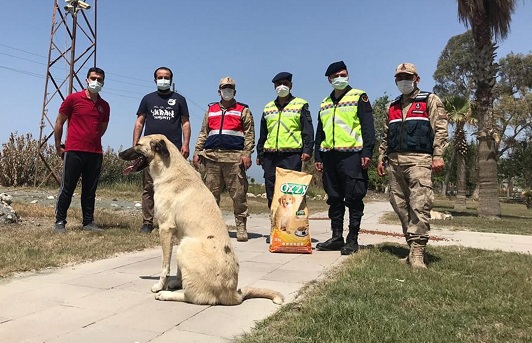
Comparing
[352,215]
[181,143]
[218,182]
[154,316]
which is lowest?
[154,316]

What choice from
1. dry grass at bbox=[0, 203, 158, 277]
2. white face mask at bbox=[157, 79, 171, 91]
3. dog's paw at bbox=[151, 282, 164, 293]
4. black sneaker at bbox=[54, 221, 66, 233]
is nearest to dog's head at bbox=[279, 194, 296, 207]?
dry grass at bbox=[0, 203, 158, 277]

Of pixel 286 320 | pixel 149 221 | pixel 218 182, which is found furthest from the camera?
pixel 149 221

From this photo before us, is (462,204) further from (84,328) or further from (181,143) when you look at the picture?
(84,328)

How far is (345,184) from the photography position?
5.77m

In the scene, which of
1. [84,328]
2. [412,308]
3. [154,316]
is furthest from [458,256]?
[84,328]

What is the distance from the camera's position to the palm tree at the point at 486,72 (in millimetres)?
15969

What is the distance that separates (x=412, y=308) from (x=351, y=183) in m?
2.53

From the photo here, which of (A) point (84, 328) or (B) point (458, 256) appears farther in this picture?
(B) point (458, 256)

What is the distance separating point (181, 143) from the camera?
7.03m

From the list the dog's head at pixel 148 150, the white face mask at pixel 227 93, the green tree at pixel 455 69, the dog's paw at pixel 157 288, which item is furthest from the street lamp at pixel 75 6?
the green tree at pixel 455 69

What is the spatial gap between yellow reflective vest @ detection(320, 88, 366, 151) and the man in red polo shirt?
3.90 meters

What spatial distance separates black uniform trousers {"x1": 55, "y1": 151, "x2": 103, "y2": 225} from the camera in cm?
663

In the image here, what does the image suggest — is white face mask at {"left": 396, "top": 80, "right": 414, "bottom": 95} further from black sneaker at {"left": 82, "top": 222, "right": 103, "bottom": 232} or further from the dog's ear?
black sneaker at {"left": 82, "top": 222, "right": 103, "bottom": 232}

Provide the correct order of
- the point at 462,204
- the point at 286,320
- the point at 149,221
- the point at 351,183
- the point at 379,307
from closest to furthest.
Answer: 1. the point at 286,320
2. the point at 379,307
3. the point at 351,183
4. the point at 149,221
5. the point at 462,204
